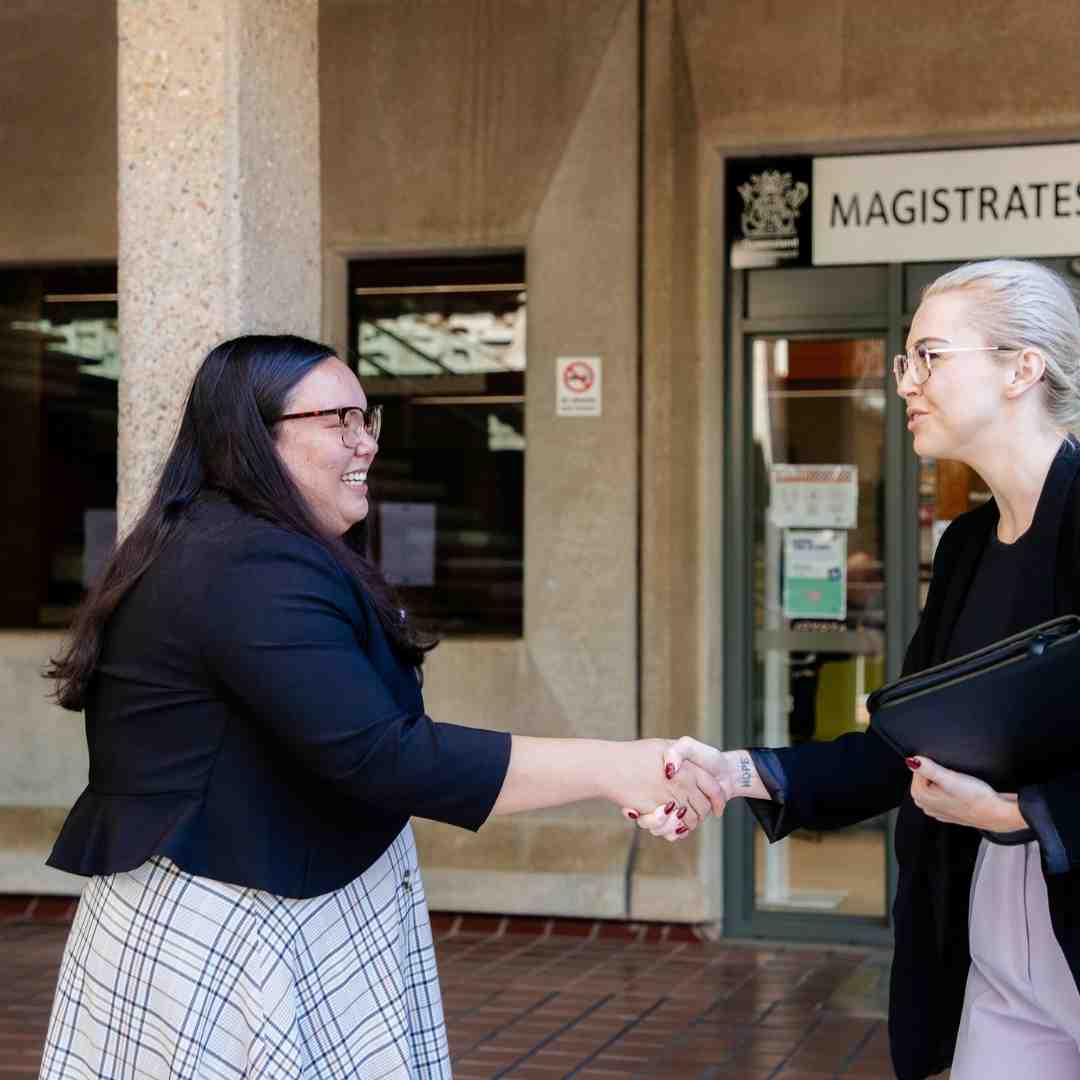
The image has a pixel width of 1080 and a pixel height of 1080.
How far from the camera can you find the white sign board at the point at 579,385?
740cm

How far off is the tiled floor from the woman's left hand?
3.04 metres

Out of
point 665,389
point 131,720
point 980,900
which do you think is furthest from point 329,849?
point 665,389

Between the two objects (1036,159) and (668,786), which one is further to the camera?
(1036,159)

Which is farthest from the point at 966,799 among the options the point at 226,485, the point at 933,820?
the point at 226,485

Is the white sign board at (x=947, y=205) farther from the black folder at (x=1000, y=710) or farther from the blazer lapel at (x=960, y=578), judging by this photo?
the black folder at (x=1000, y=710)

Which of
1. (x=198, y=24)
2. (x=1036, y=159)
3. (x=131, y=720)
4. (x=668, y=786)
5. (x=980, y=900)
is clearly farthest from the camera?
(x=1036, y=159)

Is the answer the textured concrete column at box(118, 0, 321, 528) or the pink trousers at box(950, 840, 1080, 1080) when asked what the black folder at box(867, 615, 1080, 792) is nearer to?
the pink trousers at box(950, 840, 1080, 1080)

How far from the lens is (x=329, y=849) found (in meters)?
2.63

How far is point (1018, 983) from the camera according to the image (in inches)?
108

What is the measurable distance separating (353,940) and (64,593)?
5.66m

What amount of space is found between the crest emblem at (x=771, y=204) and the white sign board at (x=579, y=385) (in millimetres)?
787

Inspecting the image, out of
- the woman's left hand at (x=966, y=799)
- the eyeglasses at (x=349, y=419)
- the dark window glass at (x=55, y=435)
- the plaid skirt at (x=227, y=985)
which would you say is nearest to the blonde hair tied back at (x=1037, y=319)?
the woman's left hand at (x=966, y=799)

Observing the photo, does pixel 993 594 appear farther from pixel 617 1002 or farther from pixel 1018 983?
pixel 617 1002

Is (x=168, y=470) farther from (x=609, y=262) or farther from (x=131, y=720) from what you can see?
(x=609, y=262)
